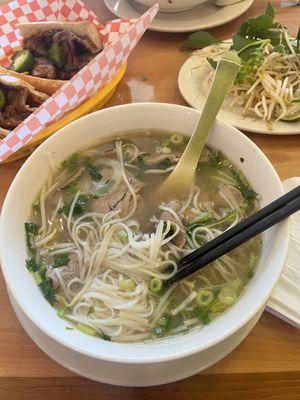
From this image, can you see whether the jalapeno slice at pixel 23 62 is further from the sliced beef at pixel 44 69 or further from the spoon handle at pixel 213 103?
the spoon handle at pixel 213 103

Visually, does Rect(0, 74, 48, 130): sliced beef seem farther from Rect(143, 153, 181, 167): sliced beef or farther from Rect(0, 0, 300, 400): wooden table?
Rect(0, 0, 300, 400): wooden table

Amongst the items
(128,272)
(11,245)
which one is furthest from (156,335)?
(11,245)

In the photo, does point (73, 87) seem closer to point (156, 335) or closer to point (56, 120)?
point (56, 120)

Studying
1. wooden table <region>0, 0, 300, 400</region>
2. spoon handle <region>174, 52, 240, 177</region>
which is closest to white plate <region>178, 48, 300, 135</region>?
spoon handle <region>174, 52, 240, 177</region>

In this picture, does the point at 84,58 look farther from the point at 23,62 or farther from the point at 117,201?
the point at 117,201

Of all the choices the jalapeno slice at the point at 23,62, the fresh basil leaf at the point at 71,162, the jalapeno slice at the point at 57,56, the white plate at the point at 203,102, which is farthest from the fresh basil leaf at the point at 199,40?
the fresh basil leaf at the point at 71,162

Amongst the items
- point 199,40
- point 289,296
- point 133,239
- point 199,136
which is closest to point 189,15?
point 199,40
